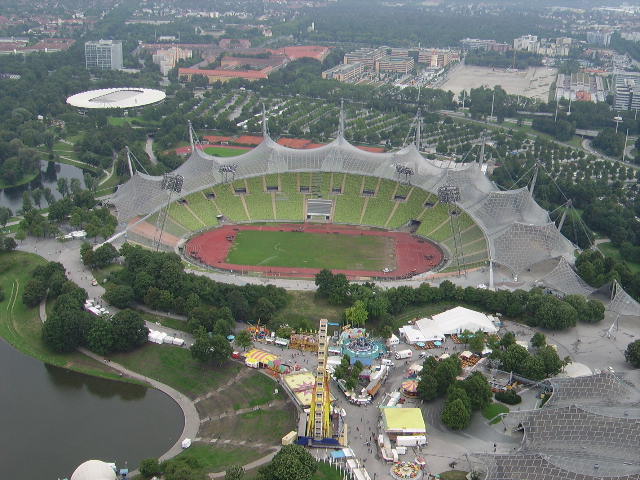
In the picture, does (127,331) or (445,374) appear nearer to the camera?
(445,374)

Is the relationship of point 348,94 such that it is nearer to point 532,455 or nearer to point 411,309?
point 411,309

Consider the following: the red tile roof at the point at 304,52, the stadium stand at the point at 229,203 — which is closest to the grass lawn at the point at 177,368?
the stadium stand at the point at 229,203

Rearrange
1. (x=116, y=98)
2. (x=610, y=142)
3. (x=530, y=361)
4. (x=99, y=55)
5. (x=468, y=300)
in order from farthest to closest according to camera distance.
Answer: (x=99, y=55) → (x=116, y=98) → (x=610, y=142) → (x=468, y=300) → (x=530, y=361)

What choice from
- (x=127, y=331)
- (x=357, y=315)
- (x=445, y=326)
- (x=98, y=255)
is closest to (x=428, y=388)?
(x=445, y=326)

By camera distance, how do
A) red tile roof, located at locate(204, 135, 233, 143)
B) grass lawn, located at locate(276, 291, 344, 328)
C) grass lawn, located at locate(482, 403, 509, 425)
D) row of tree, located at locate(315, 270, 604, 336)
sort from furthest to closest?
red tile roof, located at locate(204, 135, 233, 143) < grass lawn, located at locate(276, 291, 344, 328) < row of tree, located at locate(315, 270, 604, 336) < grass lawn, located at locate(482, 403, 509, 425)

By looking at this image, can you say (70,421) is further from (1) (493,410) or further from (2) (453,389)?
(1) (493,410)

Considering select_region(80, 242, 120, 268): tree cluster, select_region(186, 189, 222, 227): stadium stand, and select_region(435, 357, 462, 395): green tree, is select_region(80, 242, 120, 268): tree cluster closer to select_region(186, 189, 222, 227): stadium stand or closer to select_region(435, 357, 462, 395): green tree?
select_region(186, 189, 222, 227): stadium stand

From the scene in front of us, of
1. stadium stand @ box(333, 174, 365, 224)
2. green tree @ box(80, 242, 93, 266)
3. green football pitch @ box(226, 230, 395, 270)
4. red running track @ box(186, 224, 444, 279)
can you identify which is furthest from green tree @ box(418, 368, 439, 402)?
stadium stand @ box(333, 174, 365, 224)

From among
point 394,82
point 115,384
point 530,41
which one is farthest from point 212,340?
point 530,41
